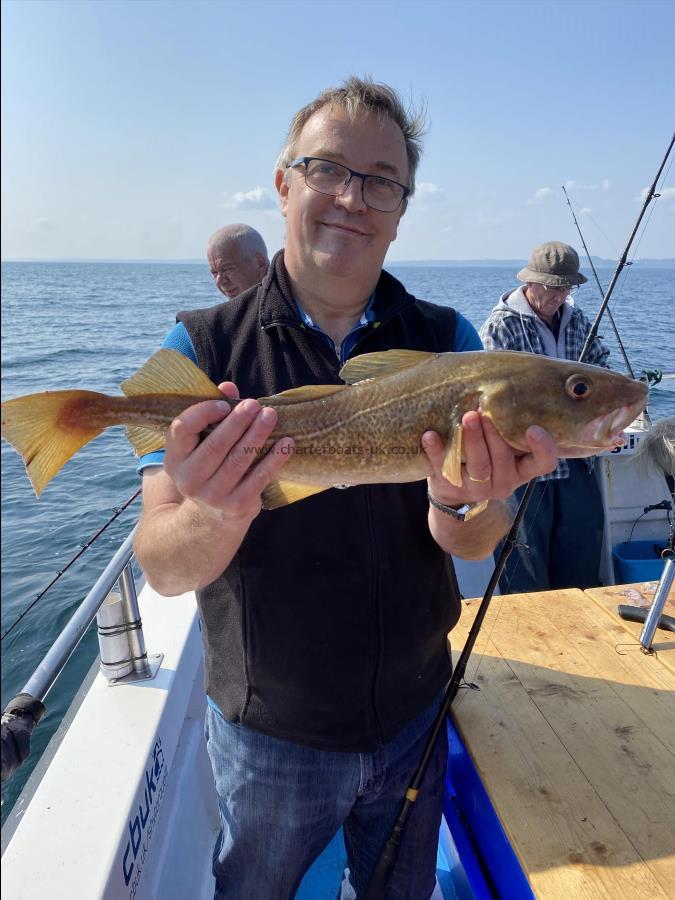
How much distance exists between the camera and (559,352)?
666 centimetres

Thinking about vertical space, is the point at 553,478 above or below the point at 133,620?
below

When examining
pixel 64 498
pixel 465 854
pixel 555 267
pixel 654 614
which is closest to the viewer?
pixel 465 854

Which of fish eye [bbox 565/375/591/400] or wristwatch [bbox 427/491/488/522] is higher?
fish eye [bbox 565/375/591/400]

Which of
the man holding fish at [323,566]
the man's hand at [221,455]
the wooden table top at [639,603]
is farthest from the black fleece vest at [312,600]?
the wooden table top at [639,603]

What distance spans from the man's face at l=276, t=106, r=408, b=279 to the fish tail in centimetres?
111

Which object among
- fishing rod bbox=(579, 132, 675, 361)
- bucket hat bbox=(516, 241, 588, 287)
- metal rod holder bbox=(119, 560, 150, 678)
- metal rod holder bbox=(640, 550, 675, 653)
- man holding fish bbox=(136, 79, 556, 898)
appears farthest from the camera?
bucket hat bbox=(516, 241, 588, 287)

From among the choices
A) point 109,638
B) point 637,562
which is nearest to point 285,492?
point 109,638

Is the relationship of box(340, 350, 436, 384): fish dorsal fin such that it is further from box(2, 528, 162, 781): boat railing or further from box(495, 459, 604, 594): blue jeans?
box(495, 459, 604, 594): blue jeans

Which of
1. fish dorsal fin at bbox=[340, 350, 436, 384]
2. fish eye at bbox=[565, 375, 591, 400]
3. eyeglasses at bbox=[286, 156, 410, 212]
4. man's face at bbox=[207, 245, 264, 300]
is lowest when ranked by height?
fish eye at bbox=[565, 375, 591, 400]

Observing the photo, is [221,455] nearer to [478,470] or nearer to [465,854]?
[478,470]

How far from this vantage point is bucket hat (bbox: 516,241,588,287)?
6371mm

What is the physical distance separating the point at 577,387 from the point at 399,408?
0.73 meters

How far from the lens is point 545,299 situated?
6566 mm

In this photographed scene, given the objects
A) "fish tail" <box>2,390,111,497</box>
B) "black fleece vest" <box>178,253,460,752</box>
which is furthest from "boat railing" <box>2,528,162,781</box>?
"fish tail" <box>2,390,111,497</box>
